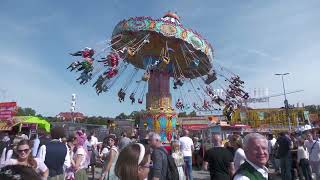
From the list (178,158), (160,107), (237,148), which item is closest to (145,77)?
(160,107)

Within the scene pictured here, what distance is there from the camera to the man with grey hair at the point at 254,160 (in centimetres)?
310

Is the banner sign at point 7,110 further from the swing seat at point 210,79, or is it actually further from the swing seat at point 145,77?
the swing seat at point 210,79

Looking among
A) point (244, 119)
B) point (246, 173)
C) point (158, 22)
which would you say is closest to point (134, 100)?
point (158, 22)

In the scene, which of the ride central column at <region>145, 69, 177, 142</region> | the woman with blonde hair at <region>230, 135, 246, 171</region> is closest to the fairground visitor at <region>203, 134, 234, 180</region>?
the woman with blonde hair at <region>230, 135, 246, 171</region>

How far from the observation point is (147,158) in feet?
9.50

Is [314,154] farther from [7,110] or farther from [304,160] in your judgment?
[7,110]

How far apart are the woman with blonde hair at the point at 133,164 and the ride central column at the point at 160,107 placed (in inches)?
703

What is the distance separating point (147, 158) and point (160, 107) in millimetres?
18456

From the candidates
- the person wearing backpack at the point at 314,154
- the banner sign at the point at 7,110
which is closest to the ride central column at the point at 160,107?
the banner sign at the point at 7,110

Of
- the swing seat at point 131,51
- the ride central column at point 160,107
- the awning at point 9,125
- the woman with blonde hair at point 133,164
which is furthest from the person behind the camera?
Answer: the ride central column at point 160,107

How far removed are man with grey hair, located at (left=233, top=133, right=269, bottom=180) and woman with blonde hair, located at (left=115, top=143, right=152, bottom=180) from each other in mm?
837

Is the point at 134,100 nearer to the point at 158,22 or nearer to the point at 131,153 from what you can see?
the point at 158,22

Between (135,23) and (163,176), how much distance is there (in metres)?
14.9

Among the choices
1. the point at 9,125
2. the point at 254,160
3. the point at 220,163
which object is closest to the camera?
the point at 254,160
